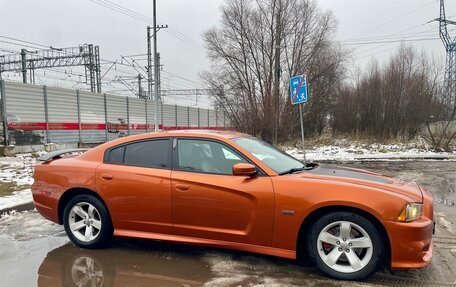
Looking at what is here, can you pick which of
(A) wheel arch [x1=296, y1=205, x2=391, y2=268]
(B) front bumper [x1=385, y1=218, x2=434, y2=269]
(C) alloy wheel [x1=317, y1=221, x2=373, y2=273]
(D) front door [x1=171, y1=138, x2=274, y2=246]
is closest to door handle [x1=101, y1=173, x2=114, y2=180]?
(D) front door [x1=171, y1=138, x2=274, y2=246]

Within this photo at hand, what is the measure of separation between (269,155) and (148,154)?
148 centimetres

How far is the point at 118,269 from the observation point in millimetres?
4066

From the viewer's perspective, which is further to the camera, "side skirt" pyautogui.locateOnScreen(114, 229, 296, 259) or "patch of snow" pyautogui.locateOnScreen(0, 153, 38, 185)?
"patch of snow" pyautogui.locateOnScreen(0, 153, 38, 185)

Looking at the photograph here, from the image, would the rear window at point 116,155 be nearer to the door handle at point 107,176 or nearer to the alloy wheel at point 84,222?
the door handle at point 107,176

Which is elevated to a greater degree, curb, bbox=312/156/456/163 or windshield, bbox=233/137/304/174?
windshield, bbox=233/137/304/174

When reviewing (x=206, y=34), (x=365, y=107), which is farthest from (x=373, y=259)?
(x=206, y=34)

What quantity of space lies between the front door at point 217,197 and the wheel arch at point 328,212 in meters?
0.33

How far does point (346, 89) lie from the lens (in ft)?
90.4

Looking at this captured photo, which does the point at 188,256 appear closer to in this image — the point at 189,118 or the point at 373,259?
the point at 373,259

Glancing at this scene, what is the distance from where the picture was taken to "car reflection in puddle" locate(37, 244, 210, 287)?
376 centimetres

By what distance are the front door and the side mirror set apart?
3.1 inches

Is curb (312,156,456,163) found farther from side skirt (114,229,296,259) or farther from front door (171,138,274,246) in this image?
side skirt (114,229,296,259)

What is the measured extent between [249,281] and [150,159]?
1857 mm

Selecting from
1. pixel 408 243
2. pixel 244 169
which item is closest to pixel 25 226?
pixel 244 169
